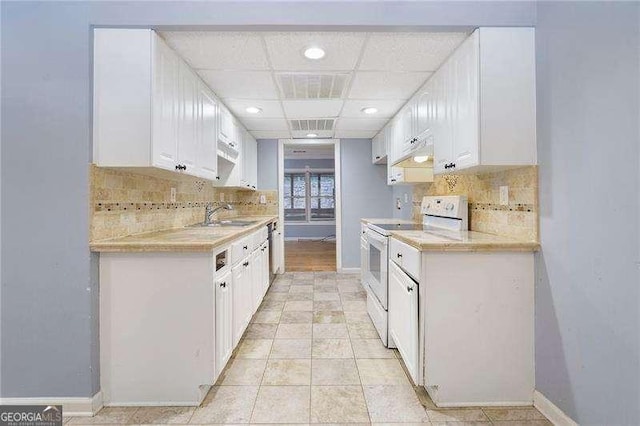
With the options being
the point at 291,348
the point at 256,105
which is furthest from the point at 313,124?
the point at 291,348

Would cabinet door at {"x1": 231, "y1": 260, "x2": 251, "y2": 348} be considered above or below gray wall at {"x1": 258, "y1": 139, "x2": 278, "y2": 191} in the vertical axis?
below

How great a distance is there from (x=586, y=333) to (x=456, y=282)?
0.57 meters

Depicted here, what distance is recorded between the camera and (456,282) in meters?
1.65

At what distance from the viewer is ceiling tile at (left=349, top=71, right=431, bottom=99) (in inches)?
91.5

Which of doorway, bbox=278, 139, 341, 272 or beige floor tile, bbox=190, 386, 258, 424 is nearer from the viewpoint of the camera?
beige floor tile, bbox=190, 386, 258, 424

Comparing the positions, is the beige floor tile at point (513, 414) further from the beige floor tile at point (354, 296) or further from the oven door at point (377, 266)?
the beige floor tile at point (354, 296)

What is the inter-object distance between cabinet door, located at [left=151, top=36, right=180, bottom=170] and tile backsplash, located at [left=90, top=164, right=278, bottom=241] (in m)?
0.31

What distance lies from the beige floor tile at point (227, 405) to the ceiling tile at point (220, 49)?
214 centimetres

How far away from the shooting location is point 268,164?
477 centimetres

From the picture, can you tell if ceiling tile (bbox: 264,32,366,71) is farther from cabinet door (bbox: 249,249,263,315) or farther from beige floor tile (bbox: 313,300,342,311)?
beige floor tile (bbox: 313,300,342,311)

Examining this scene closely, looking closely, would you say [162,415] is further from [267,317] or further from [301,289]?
[301,289]

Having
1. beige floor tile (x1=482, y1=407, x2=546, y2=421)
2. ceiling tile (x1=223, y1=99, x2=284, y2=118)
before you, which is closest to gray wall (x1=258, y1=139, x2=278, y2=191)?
ceiling tile (x1=223, y1=99, x2=284, y2=118)

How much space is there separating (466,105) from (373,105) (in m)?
1.38

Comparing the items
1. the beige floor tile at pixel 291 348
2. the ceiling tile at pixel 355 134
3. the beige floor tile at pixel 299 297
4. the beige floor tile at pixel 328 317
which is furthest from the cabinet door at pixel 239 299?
the ceiling tile at pixel 355 134
